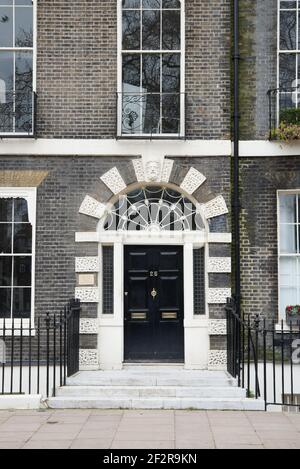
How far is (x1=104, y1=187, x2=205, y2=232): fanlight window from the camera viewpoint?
12555mm

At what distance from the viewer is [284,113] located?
12.3 metres

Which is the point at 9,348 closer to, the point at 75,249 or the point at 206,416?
the point at 75,249

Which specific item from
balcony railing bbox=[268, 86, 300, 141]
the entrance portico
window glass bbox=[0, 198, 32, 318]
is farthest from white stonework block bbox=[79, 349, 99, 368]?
balcony railing bbox=[268, 86, 300, 141]

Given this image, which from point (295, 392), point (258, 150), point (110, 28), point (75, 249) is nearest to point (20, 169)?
point (75, 249)

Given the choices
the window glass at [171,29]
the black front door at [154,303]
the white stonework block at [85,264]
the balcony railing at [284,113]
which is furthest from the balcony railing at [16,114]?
the balcony railing at [284,113]

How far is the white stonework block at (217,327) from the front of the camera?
12094 millimetres

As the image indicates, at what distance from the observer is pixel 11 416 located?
9789 millimetres

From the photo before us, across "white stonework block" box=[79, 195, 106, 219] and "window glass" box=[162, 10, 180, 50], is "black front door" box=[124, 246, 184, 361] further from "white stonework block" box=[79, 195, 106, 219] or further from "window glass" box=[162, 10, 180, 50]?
"window glass" box=[162, 10, 180, 50]

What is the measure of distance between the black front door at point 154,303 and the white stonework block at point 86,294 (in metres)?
0.66

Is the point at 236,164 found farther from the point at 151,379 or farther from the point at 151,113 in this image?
the point at 151,379

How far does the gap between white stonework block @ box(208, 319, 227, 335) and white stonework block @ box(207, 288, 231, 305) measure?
33 cm

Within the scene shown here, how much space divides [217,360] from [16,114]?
5801 millimetres

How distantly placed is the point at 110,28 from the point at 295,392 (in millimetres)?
7468
